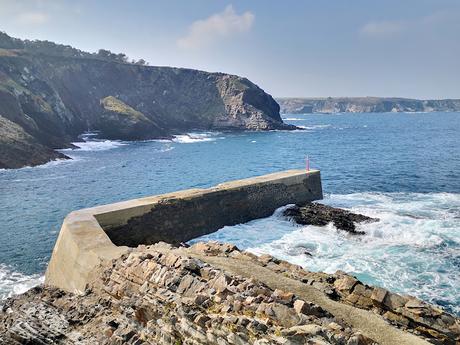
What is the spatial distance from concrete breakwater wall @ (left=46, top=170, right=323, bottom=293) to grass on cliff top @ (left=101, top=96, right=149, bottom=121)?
70.0 metres

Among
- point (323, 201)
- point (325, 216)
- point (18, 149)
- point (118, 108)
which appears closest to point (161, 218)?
point (325, 216)

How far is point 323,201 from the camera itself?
3203 centimetres

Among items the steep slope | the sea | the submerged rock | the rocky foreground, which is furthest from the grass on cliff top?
the rocky foreground

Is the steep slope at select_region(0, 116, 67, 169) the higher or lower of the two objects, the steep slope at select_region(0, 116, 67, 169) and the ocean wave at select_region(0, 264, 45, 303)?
the higher

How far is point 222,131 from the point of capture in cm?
11681

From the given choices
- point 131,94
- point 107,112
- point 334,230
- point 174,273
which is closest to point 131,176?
point 334,230

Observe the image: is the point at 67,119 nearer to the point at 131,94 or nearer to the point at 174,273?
the point at 131,94

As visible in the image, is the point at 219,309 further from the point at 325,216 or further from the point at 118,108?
the point at 118,108

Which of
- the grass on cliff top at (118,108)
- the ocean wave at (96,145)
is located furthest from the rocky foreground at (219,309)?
the grass on cliff top at (118,108)

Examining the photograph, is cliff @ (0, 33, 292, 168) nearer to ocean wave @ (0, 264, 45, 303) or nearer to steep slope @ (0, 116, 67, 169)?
steep slope @ (0, 116, 67, 169)

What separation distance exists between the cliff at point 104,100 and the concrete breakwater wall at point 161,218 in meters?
33.2

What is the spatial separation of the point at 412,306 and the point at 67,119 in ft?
267

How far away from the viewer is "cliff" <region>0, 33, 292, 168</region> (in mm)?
63812

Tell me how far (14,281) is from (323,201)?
22.7m
